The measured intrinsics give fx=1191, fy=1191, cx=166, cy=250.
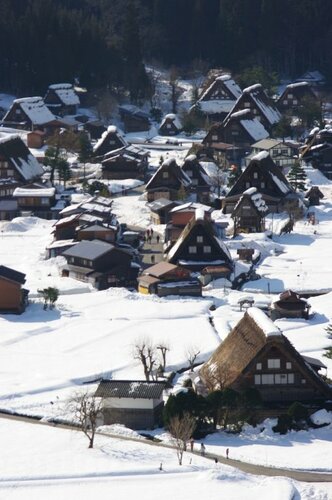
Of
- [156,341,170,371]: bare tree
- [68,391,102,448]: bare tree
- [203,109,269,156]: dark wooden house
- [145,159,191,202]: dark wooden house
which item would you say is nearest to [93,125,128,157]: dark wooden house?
[203,109,269,156]: dark wooden house

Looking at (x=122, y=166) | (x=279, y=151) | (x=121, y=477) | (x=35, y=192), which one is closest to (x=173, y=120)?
(x=279, y=151)

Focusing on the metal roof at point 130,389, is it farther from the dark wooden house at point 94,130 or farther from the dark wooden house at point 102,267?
the dark wooden house at point 94,130

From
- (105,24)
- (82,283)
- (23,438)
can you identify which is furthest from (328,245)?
(105,24)

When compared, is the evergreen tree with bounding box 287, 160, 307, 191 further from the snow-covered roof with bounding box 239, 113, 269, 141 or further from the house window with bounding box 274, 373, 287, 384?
the house window with bounding box 274, 373, 287, 384

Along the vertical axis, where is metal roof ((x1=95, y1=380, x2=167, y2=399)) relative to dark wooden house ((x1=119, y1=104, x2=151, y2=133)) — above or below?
below

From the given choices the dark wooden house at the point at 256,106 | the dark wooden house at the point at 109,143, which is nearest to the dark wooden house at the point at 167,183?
the dark wooden house at the point at 109,143
